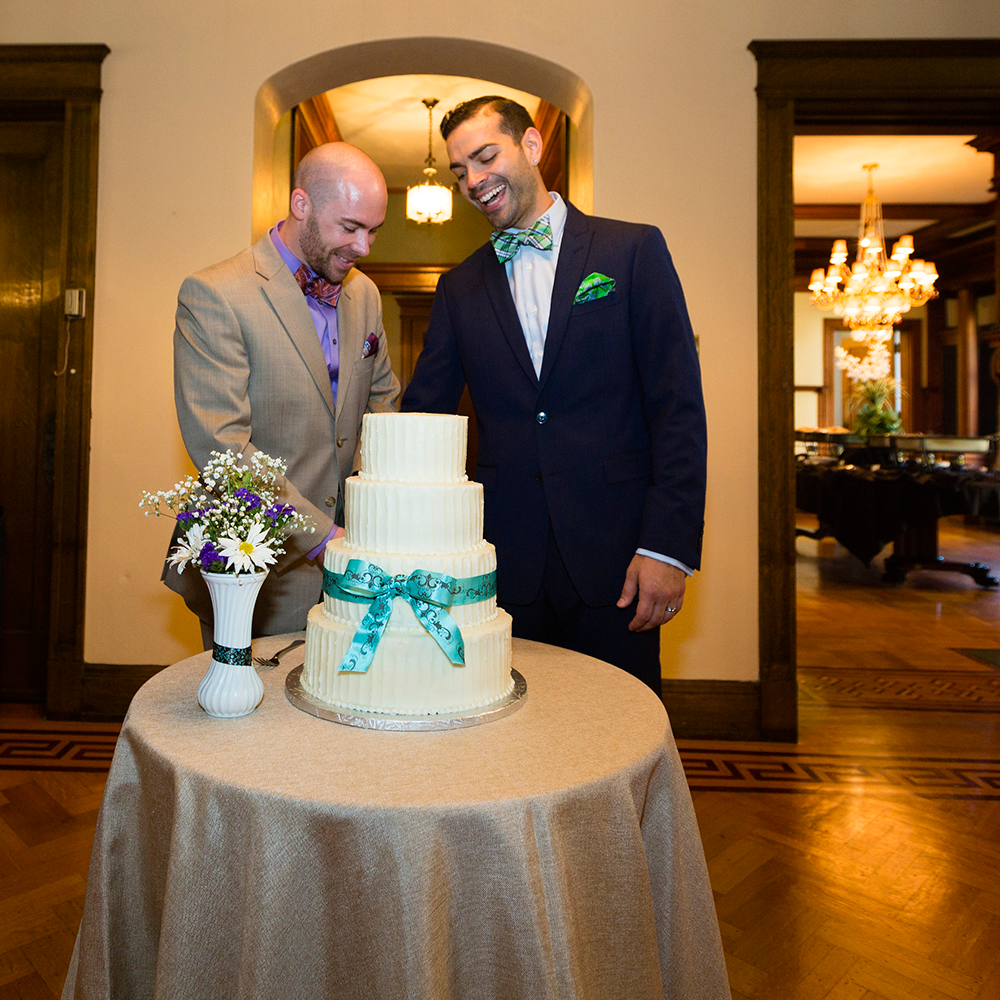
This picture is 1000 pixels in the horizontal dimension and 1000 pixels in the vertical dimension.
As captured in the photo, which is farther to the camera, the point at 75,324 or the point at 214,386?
the point at 75,324

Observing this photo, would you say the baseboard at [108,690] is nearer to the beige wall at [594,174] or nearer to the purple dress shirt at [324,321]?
the beige wall at [594,174]

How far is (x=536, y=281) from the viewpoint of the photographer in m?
2.01

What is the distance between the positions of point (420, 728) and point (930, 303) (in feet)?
48.9

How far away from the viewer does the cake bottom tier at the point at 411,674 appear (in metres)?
1.20

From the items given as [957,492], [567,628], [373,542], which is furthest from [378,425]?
[957,492]

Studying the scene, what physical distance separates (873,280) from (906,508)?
3.17 m

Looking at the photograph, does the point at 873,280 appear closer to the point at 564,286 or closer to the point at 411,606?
the point at 564,286

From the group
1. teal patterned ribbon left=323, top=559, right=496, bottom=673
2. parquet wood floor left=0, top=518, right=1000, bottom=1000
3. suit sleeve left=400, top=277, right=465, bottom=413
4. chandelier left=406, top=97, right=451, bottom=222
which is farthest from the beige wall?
chandelier left=406, top=97, right=451, bottom=222

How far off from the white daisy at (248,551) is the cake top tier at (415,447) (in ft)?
0.67

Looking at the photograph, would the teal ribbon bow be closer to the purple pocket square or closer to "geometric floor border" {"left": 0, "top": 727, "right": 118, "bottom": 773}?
the purple pocket square

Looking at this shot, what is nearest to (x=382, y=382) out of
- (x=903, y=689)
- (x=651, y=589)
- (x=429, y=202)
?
(x=651, y=589)

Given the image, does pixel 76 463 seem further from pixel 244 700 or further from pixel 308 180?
pixel 244 700

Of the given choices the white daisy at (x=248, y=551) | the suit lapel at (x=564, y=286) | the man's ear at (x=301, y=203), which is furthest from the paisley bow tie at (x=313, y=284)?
→ the white daisy at (x=248, y=551)

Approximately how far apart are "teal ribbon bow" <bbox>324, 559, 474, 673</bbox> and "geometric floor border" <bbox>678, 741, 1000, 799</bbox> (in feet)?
6.69
